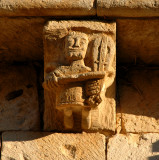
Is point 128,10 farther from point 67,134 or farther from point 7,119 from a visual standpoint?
point 7,119

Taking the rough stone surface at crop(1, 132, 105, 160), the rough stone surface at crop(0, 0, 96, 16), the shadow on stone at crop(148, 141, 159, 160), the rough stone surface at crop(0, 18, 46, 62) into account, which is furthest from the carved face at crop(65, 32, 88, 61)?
the shadow on stone at crop(148, 141, 159, 160)

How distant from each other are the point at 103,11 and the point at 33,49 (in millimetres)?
719

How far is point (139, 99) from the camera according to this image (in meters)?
4.18

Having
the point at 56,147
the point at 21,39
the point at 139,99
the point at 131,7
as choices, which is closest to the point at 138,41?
the point at 131,7

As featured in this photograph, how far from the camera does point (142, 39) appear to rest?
13.2ft

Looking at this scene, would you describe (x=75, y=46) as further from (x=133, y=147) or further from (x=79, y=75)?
(x=133, y=147)

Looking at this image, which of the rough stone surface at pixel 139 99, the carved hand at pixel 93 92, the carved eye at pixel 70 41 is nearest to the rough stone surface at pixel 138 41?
the rough stone surface at pixel 139 99

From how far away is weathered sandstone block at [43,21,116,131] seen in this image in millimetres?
3645

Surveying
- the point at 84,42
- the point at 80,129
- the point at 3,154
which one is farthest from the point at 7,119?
the point at 84,42

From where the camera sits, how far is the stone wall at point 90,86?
380 centimetres

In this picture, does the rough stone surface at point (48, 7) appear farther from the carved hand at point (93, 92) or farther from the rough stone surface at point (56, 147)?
the rough stone surface at point (56, 147)

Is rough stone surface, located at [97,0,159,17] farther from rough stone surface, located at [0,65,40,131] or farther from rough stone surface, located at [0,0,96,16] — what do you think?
rough stone surface, located at [0,65,40,131]

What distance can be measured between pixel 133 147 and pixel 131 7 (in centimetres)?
97

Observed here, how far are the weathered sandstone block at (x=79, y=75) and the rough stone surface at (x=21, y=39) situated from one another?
6.7 inches
